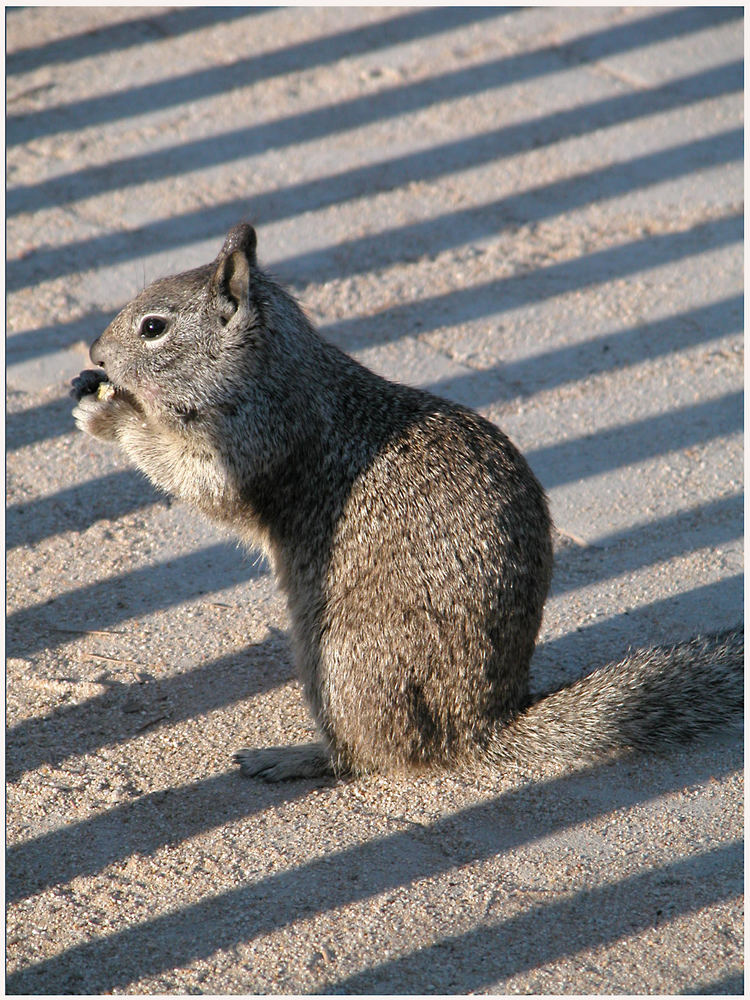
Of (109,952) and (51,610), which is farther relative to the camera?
(51,610)

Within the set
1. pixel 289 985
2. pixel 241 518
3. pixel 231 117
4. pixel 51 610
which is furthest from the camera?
pixel 231 117

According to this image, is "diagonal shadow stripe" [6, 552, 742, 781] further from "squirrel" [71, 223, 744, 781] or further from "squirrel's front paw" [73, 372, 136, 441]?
"squirrel's front paw" [73, 372, 136, 441]

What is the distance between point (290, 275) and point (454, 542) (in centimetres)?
322

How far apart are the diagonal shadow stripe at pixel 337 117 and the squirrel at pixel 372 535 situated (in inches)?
123

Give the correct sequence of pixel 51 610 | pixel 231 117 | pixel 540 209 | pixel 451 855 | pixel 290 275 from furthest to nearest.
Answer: pixel 231 117
pixel 540 209
pixel 290 275
pixel 51 610
pixel 451 855

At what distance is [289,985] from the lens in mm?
3174

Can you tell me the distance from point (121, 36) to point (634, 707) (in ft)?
21.6

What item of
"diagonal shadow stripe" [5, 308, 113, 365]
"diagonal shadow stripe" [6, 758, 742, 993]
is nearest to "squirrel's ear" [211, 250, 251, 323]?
"diagonal shadow stripe" [6, 758, 742, 993]

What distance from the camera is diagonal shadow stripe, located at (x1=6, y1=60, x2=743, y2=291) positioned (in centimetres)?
657

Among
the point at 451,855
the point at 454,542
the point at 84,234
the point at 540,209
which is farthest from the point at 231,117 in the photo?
the point at 451,855

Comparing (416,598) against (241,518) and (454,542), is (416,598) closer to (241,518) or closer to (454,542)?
(454,542)

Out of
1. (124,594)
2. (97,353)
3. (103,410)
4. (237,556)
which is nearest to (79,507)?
(124,594)

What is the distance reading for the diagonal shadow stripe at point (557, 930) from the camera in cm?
319

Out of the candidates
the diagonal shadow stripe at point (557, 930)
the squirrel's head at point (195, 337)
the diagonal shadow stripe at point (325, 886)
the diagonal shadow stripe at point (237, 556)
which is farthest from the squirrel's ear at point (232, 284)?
the diagonal shadow stripe at point (557, 930)
